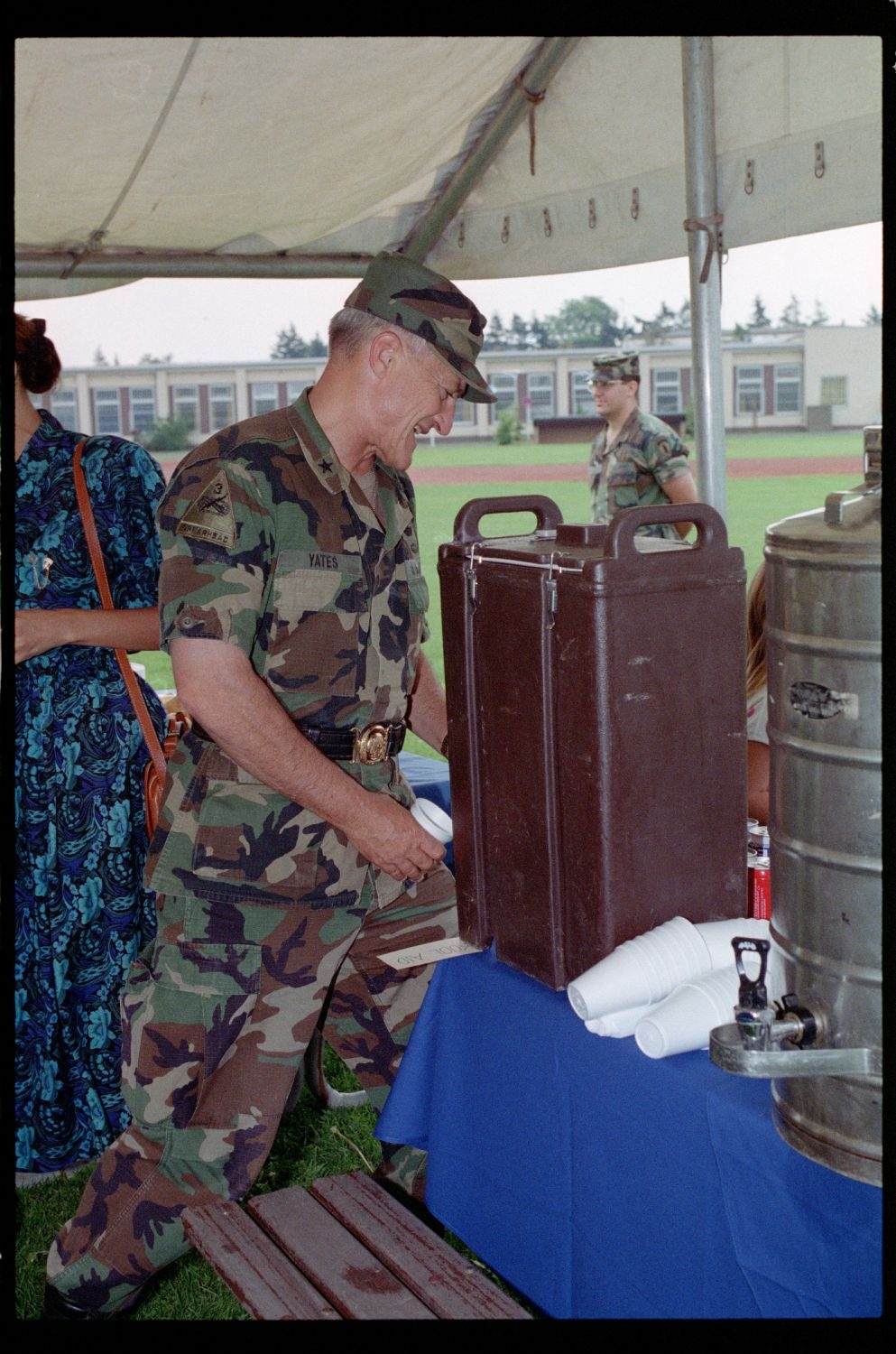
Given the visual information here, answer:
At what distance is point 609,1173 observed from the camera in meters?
1.56

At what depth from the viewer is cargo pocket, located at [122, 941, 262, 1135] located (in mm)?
2020

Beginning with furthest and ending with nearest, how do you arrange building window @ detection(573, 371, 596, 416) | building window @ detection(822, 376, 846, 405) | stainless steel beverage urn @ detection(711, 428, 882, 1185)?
building window @ detection(573, 371, 596, 416) < building window @ detection(822, 376, 846, 405) < stainless steel beverage urn @ detection(711, 428, 882, 1185)

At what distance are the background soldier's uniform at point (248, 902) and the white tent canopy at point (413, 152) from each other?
4.13 feet

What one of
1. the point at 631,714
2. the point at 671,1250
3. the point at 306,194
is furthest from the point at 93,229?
the point at 671,1250

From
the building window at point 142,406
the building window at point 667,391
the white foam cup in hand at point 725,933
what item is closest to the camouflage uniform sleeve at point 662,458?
the white foam cup in hand at point 725,933

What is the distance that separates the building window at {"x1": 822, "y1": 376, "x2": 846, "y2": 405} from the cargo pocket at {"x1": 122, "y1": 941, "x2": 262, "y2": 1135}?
41620mm

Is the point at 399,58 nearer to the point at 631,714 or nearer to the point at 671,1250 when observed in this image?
the point at 631,714

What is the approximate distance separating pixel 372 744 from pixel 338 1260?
0.73m

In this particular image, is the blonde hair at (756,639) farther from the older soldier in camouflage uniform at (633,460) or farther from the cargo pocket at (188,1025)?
the older soldier in camouflage uniform at (633,460)

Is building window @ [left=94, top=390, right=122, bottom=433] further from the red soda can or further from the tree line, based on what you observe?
the red soda can

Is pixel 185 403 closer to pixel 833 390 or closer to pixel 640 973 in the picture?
pixel 833 390

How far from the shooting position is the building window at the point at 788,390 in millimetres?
43062

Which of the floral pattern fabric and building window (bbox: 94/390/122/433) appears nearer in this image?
the floral pattern fabric

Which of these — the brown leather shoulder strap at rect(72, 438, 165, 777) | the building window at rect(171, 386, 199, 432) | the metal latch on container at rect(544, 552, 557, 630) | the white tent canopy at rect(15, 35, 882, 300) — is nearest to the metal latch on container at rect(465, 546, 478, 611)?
the metal latch on container at rect(544, 552, 557, 630)
